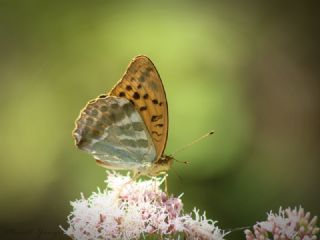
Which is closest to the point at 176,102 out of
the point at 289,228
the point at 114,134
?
the point at 114,134

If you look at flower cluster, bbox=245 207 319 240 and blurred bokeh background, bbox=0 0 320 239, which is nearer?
flower cluster, bbox=245 207 319 240

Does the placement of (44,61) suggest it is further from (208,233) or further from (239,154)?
(208,233)

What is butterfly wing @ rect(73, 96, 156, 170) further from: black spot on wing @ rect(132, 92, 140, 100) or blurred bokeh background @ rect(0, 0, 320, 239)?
blurred bokeh background @ rect(0, 0, 320, 239)

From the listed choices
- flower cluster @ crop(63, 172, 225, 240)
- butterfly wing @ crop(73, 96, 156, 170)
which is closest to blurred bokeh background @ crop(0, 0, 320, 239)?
butterfly wing @ crop(73, 96, 156, 170)

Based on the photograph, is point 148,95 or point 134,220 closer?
point 134,220

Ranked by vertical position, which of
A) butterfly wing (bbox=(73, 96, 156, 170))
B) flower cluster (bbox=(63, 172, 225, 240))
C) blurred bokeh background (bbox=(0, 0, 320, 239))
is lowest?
flower cluster (bbox=(63, 172, 225, 240))

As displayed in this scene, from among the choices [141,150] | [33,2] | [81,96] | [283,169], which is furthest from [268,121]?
[141,150]

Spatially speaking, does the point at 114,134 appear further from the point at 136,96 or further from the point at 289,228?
the point at 289,228
